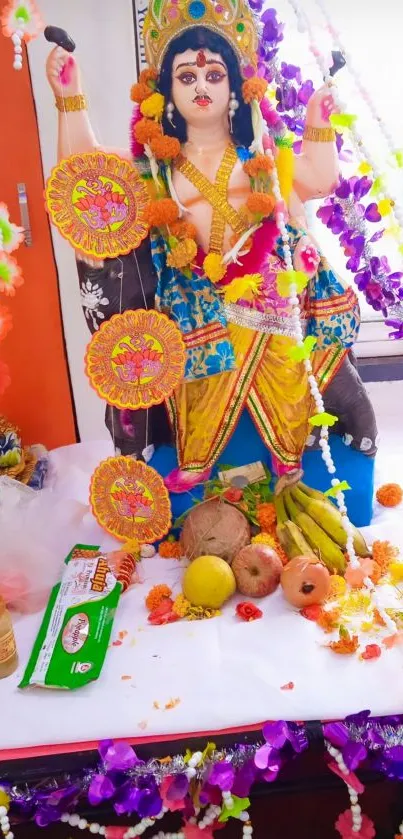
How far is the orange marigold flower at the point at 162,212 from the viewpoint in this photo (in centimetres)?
164

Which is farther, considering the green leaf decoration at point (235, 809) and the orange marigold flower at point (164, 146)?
the orange marigold flower at point (164, 146)

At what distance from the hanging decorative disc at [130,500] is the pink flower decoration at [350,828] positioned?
0.80 m

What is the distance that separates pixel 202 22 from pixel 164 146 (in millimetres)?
279

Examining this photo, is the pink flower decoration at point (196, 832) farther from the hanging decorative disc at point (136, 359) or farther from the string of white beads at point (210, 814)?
the hanging decorative disc at point (136, 359)

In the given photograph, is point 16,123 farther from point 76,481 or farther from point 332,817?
point 332,817

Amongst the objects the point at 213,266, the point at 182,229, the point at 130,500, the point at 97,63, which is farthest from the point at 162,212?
the point at 130,500

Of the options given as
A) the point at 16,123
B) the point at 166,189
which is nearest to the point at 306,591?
the point at 166,189

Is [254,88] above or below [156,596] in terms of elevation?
above

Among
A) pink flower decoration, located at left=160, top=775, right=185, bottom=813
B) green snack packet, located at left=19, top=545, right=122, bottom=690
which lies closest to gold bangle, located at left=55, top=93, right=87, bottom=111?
green snack packet, located at left=19, top=545, right=122, bottom=690

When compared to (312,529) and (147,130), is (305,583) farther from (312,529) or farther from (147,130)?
(147,130)

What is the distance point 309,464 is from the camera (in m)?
1.96

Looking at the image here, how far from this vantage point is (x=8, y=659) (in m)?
1.53

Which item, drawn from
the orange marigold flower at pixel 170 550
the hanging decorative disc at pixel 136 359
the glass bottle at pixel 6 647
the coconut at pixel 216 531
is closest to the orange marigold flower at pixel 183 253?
the hanging decorative disc at pixel 136 359

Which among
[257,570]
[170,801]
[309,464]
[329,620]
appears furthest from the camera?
[309,464]
